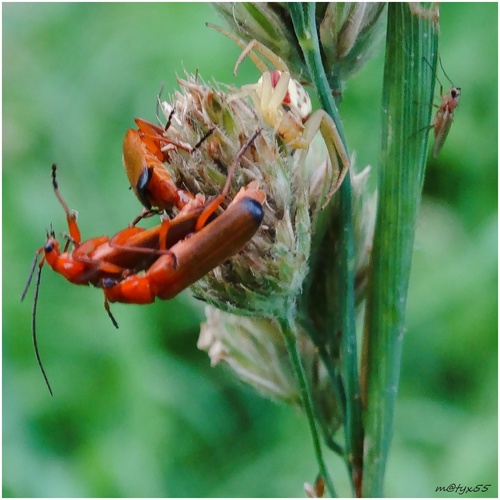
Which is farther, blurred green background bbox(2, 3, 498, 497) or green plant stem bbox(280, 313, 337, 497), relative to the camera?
blurred green background bbox(2, 3, 498, 497)

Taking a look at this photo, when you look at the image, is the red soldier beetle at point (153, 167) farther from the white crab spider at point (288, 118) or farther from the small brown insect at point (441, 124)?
the small brown insect at point (441, 124)

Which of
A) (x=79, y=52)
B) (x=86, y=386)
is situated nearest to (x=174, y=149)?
(x=86, y=386)

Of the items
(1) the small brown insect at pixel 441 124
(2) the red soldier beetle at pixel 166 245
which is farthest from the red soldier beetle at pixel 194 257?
(1) the small brown insect at pixel 441 124

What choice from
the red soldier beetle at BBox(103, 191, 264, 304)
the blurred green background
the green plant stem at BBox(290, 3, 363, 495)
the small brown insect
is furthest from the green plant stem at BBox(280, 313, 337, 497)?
the blurred green background

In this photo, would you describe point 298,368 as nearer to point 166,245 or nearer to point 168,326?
point 166,245

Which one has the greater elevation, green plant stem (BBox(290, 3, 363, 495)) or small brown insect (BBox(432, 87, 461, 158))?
small brown insect (BBox(432, 87, 461, 158))

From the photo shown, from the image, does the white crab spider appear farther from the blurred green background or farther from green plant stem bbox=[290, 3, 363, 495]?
the blurred green background
